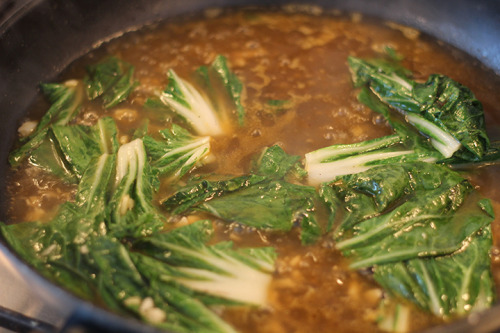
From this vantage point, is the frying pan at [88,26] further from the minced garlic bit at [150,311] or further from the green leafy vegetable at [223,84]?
the minced garlic bit at [150,311]

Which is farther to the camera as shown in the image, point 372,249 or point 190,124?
point 190,124

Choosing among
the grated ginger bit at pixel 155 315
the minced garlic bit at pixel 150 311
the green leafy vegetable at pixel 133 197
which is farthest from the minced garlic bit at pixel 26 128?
the grated ginger bit at pixel 155 315

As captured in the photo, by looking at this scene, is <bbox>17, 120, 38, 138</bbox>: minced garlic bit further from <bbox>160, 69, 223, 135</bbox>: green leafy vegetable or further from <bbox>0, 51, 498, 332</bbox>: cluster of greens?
<bbox>160, 69, 223, 135</bbox>: green leafy vegetable

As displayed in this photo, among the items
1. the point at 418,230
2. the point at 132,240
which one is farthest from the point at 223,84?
the point at 418,230

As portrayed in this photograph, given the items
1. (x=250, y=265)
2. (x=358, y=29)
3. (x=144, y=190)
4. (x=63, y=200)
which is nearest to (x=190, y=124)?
(x=144, y=190)

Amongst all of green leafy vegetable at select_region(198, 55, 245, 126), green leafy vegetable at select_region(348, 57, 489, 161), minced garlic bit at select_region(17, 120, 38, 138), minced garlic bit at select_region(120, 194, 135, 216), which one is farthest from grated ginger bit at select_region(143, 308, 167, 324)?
green leafy vegetable at select_region(348, 57, 489, 161)

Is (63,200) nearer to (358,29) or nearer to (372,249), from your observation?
(372,249)

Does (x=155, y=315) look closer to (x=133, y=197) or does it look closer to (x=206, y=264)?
(x=206, y=264)
